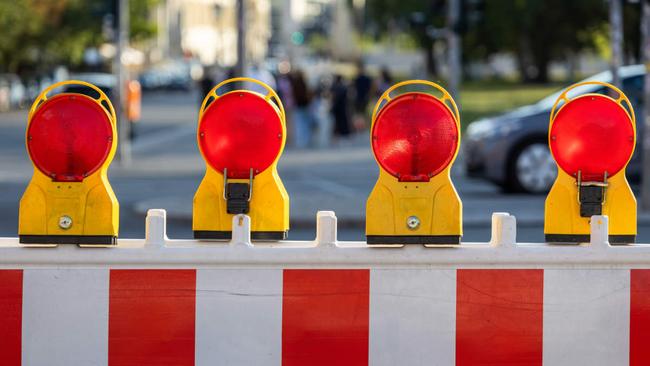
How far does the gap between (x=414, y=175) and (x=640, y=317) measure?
0.69 meters

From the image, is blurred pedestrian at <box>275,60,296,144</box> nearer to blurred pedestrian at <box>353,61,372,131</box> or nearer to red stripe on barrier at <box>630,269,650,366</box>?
blurred pedestrian at <box>353,61,372,131</box>

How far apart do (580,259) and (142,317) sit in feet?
3.68

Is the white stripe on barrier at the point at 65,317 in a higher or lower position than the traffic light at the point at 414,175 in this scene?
lower

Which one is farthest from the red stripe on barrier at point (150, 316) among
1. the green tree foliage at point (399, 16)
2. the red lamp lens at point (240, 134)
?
the green tree foliage at point (399, 16)

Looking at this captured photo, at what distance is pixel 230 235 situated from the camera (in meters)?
3.97

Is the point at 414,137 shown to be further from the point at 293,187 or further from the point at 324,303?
the point at 293,187

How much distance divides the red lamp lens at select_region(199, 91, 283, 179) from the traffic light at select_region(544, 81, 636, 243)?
0.75 meters

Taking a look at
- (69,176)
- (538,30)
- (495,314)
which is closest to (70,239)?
(69,176)

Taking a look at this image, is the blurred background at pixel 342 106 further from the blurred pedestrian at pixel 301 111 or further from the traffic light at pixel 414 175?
the traffic light at pixel 414 175

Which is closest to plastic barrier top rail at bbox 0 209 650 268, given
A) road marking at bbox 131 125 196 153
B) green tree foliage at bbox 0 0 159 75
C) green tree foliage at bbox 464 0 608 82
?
road marking at bbox 131 125 196 153

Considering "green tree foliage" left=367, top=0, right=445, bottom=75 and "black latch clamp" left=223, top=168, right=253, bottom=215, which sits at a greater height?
"green tree foliage" left=367, top=0, right=445, bottom=75

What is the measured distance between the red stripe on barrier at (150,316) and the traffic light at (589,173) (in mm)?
988

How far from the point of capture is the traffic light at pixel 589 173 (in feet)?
13.1

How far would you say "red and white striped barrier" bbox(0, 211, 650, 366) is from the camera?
12.4ft
